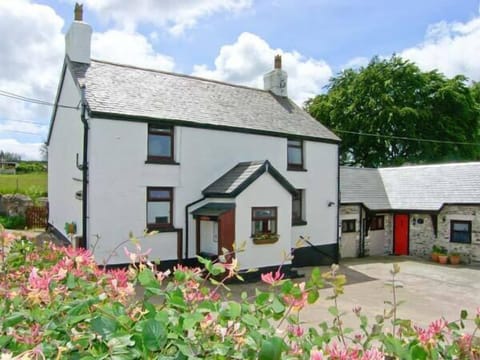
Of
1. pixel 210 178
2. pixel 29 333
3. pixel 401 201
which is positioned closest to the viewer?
pixel 29 333

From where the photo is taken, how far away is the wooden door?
12000 mm

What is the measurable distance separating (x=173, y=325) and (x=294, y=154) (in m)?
14.5

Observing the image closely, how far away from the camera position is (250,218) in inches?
500

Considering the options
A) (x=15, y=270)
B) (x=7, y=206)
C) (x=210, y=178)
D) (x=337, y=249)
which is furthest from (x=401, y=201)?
(x=7, y=206)

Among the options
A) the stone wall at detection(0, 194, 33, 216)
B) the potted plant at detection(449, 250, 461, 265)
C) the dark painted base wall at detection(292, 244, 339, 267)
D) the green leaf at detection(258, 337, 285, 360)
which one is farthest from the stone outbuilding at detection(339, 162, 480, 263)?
the stone wall at detection(0, 194, 33, 216)

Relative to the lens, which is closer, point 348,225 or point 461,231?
point 461,231

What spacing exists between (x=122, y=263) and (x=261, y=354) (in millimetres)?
10719

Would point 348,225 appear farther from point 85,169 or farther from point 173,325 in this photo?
point 173,325

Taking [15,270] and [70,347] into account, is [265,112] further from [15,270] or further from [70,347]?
[70,347]

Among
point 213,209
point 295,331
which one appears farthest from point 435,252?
point 295,331

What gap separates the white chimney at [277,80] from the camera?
18.5m

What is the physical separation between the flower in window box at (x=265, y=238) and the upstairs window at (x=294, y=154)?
357cm

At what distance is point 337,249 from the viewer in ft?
55.3

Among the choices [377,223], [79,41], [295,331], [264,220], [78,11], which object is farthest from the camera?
[377,223]
